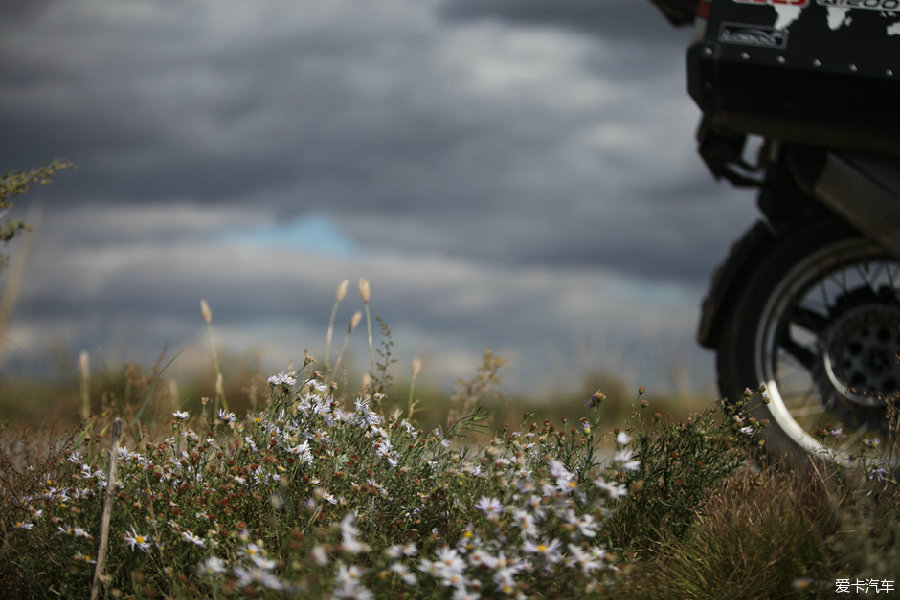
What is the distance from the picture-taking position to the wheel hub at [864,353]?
14.5 ft

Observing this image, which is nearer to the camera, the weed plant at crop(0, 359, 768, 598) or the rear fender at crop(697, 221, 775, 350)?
the weed plant at crop(0, 359, 768, 598)

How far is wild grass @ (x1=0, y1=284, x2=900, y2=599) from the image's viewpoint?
2471 millimetres

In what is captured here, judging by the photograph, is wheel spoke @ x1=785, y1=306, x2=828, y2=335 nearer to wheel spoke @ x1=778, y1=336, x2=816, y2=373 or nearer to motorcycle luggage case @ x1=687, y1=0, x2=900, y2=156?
wheel spoke @ x1=778, y1=336, x2=816, y2=373

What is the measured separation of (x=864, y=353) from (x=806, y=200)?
0.97 m

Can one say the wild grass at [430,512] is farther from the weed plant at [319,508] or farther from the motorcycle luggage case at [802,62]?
the motorcycle luggage case at [802,62]

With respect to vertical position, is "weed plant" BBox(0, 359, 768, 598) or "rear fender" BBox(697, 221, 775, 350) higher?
"rear fender" BBox(697, 221, 775, 350)

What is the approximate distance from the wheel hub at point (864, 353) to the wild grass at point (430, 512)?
4.40 feet

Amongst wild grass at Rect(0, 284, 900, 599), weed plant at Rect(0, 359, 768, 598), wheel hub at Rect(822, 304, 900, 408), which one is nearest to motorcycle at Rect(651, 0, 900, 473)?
wheel hub at Rect(822, 304, 900, 408)

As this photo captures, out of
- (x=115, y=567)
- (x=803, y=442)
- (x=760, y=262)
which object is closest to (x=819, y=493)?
(x=803, y=442)

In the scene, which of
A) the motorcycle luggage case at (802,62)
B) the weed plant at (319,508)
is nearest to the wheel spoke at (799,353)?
the motorcycle luggage case at (802,62)

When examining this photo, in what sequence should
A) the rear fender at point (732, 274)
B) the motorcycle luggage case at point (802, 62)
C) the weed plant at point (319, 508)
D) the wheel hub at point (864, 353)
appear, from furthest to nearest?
the rear fender at point (732, 274)
the wheel hub at point (864, 353)
the motorcycle luggage case at point (802, 62)
the weed plant at point (319, 508)

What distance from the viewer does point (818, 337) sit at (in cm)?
459

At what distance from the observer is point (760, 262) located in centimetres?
475

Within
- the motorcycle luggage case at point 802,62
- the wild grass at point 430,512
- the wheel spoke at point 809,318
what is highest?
the motorcycle luggage case at point 802,62
